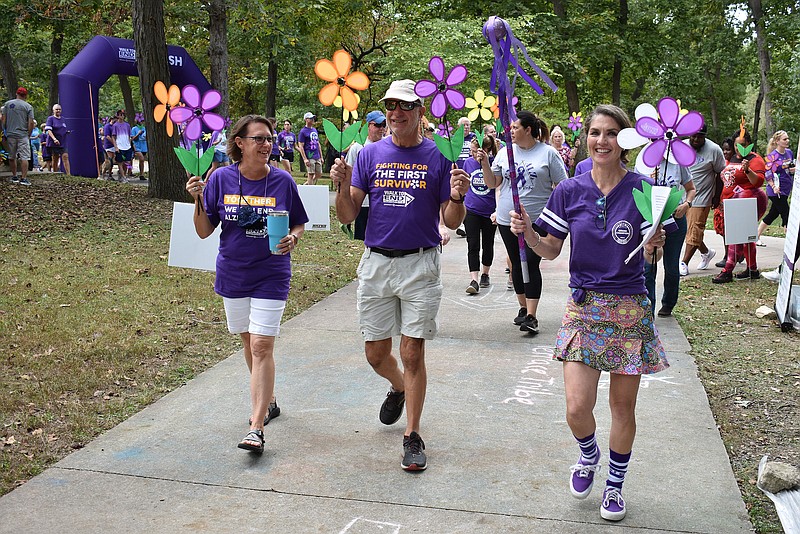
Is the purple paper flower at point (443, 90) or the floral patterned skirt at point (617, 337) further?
the purple paper flower at point (443, 90)

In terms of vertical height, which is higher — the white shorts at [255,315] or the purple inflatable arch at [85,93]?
the purple inflatable arch at [85,93]

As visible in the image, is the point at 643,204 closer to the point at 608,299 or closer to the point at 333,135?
the point at 608,299

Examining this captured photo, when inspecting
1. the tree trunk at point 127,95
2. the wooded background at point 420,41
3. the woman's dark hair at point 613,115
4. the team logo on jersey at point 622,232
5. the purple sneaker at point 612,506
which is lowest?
the purple sneaker at point 612,506

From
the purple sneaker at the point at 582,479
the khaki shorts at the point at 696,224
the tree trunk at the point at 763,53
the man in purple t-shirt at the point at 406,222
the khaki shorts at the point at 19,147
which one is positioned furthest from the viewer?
the tree trunk at the point at 763,53

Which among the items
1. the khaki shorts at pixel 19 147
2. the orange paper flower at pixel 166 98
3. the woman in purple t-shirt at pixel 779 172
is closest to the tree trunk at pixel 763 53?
the woman in purple t-shirt at pixel 779 172

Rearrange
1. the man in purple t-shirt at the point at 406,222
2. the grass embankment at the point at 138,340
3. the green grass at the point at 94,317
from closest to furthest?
the man in purple t-shirt at the point at 406,222 < the grass embankment at the point at 138,340 < the green grass at the point at 94,317

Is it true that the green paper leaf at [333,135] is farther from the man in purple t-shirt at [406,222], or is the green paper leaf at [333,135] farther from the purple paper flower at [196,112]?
the purple paper flower at [196,112]

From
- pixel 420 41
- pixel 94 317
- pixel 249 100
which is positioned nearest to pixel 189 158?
pixel 94 317

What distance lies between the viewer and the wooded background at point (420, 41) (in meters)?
21.6

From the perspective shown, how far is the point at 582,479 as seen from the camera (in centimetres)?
409

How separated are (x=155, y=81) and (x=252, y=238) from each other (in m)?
11.5

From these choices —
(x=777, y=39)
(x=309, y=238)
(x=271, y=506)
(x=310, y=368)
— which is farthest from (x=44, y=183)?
(x=777, y=39)

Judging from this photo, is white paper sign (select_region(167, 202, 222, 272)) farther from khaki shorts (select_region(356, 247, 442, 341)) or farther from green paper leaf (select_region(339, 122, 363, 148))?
khaki shorts (select_region(356, 247, 442, 341))

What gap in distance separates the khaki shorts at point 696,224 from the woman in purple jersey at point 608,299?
6.71 metres
